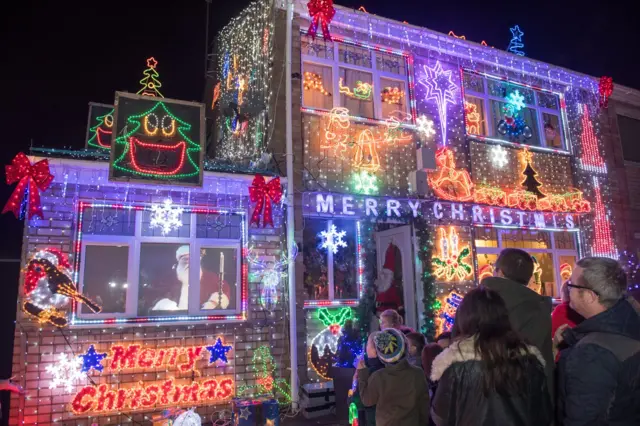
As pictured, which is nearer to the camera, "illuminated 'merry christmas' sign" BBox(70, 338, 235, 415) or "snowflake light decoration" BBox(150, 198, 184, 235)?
"illuminated 'merry christmas' sign" BBox(70, 338, 235, 415)

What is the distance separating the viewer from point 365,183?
10.1 m

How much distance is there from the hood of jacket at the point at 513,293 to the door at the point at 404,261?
6744mm

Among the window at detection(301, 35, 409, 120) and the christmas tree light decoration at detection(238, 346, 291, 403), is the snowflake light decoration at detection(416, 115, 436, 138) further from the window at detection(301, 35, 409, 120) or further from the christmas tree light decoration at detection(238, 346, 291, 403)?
the christmas tree light decoration at detection(238, 346, 291, 403)

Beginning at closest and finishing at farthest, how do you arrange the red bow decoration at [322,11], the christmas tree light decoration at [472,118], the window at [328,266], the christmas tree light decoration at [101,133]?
the red bow decoration at [322,11] < the window at [328,266] < the christmas tree light decoration at [101,133] < the christmas tree light decoration at [472,118]

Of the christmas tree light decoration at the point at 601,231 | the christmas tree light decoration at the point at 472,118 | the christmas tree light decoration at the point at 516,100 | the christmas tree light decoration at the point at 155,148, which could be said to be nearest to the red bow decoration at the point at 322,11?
the christmas tree light decoration at the point at 155,148

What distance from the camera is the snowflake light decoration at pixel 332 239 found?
10.4 meters

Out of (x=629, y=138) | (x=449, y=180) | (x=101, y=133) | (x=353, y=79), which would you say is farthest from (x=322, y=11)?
(x=629, y=138)

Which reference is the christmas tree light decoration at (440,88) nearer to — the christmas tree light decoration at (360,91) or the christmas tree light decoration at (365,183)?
the christmas tree light decoration at (360,91)

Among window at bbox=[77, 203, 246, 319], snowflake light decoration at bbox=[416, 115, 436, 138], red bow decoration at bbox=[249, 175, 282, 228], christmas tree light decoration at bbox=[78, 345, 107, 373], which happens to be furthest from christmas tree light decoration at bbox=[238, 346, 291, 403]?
snowflake light decoration at bbox=[416, 115, 436, 138]

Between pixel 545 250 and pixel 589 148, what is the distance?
361cm

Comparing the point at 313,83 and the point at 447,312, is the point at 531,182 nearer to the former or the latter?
the point at 447,312

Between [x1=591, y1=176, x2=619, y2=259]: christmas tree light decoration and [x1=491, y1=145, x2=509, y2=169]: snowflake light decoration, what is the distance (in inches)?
131

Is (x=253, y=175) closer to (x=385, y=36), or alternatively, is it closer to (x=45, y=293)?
(x=45, y=293)

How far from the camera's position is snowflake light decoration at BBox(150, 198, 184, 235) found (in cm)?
809
